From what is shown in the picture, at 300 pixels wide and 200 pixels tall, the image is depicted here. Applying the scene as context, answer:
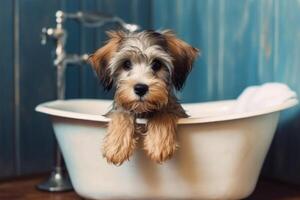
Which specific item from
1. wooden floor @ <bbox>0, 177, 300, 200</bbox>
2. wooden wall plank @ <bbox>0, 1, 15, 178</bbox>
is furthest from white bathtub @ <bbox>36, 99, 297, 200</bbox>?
wooden wall plank @ <bbox>0, 1, 15, 178</bbox>

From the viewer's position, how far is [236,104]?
1734 millimetres

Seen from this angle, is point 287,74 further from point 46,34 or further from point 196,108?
point 46,34

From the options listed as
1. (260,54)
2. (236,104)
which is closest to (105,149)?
(236,104)

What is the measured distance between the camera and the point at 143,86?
4.03ft

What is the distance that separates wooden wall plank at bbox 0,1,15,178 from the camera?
1771 mm

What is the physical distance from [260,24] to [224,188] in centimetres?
62

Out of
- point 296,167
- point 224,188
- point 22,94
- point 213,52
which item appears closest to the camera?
point 224,188

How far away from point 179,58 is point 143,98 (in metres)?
0.15

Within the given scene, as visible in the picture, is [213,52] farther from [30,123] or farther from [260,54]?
[30,123]

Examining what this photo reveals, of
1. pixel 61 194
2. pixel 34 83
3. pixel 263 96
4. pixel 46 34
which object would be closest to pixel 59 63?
pixel 46 34

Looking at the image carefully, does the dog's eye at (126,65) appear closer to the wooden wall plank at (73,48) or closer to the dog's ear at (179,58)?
the dog's ear at (179,58)

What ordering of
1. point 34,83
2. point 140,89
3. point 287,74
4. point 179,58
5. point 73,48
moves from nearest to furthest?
1. point 140,89
2. point 179,58
3. point 287,74
4. point 34,83
5. point 73,48

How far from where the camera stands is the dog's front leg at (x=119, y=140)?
1254mm

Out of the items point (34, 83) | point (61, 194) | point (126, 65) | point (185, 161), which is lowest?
point (61, 194)
